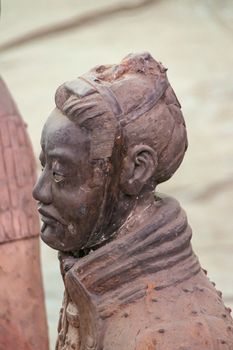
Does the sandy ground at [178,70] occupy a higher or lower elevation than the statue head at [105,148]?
lower

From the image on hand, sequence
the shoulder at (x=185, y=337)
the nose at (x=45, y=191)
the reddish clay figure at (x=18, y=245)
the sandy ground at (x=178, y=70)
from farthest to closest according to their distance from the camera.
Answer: the sandy ground at (x=178, y=70)
the reddish clay figure at (x=18, y=245)
the nose at (x=45, y=191)
the shoulder at (x=185, y=337)

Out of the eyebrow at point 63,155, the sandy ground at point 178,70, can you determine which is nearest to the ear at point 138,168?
the eyebrow at point 63,155

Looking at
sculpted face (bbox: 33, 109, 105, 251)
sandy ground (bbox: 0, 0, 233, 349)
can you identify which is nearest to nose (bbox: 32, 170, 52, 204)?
sculpted face (bbox: 33, 109, 105, 251)

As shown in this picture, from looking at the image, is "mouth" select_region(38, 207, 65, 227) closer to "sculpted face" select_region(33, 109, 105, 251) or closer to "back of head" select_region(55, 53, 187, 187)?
"sculpted face" select_region(33, 109, 105, 251)

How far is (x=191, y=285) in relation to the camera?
2.92 m

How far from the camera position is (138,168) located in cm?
288

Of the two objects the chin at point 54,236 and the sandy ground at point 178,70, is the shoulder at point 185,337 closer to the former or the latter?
the chin at point 54,236

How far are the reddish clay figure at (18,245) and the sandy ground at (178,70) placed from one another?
97 cm

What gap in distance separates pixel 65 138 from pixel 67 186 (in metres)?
0.11

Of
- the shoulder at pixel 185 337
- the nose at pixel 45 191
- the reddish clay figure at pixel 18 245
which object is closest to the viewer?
the shoulder at pixel 185 337

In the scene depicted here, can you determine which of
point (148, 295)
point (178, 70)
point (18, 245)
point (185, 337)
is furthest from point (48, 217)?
point (178, 70)

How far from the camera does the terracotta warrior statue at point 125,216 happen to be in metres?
2.85

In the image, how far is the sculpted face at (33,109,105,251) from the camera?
2865mm

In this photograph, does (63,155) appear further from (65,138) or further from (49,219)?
(49,219)
